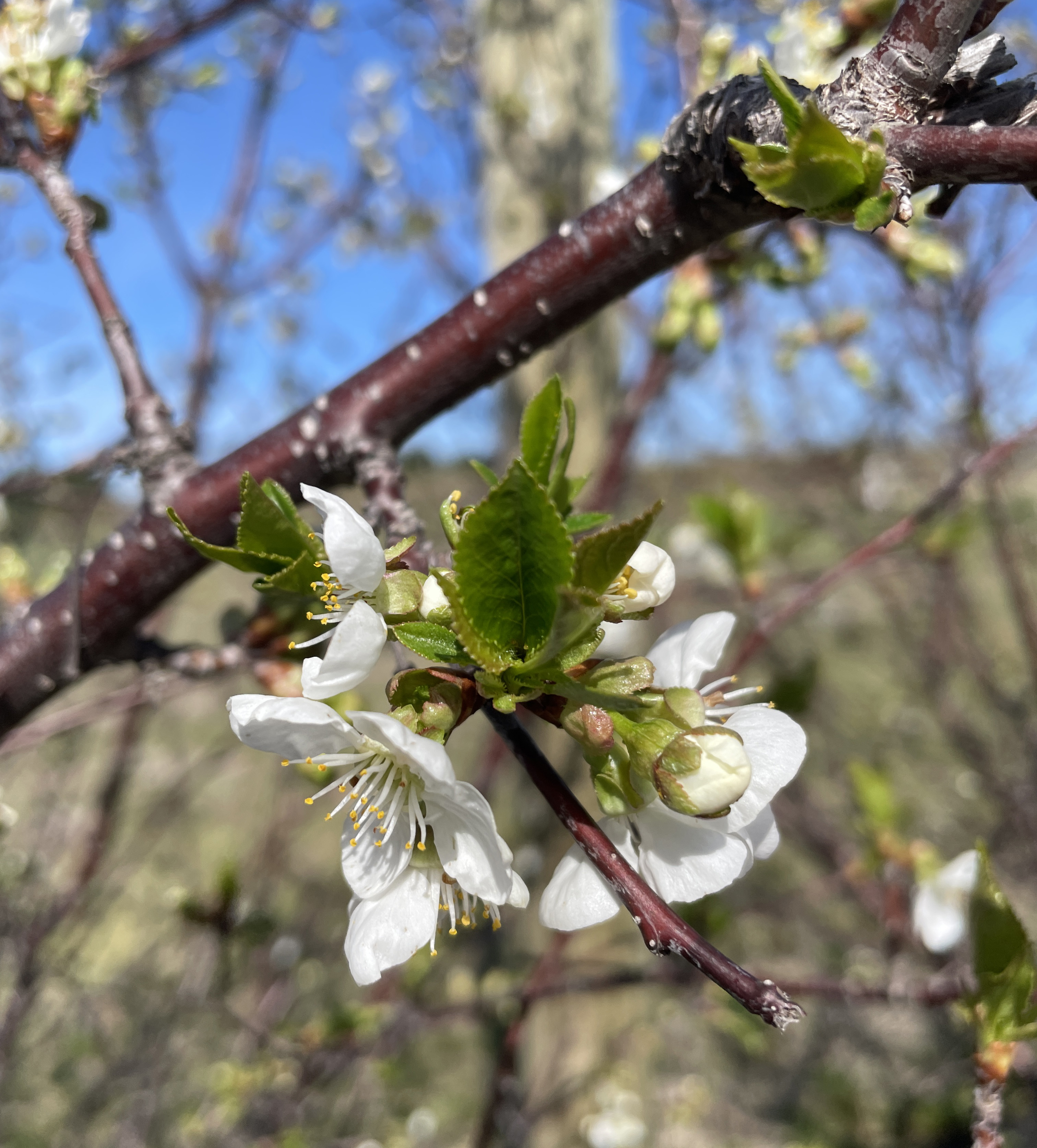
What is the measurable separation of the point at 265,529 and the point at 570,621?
174 mm

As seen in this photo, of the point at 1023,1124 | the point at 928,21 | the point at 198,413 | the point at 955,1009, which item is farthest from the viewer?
the point at 1023,1124

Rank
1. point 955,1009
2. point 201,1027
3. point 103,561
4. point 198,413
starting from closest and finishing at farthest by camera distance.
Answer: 1. point 103,561
2. point 955,1009
3. point 198,413
4. point 201,1027

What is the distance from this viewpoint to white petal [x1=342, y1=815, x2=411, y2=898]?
16.4 inches

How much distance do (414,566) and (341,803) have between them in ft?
0.48

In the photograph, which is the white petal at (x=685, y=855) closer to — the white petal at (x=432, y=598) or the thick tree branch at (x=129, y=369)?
the white petal at (x=432, y=598)

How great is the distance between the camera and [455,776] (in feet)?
1.12

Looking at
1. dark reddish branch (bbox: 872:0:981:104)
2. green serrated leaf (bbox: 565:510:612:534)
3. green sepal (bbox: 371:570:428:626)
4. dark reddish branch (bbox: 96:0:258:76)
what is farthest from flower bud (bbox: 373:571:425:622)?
dark reddish branch (bbox: 96:0:258:76)

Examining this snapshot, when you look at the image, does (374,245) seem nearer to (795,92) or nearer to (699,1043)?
(795,92)

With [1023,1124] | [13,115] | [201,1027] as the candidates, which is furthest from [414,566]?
[1023,1124]

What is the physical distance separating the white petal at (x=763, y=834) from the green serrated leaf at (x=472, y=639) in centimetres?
18

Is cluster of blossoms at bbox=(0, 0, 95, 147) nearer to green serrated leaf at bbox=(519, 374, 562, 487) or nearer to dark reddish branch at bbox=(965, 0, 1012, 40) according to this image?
green serrated leaf at bbox=(519, 374, 562, 487)

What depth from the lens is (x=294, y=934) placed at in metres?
2.47

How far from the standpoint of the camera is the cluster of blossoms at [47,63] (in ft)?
2.21

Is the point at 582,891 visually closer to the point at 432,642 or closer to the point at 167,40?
the point at 432,642
